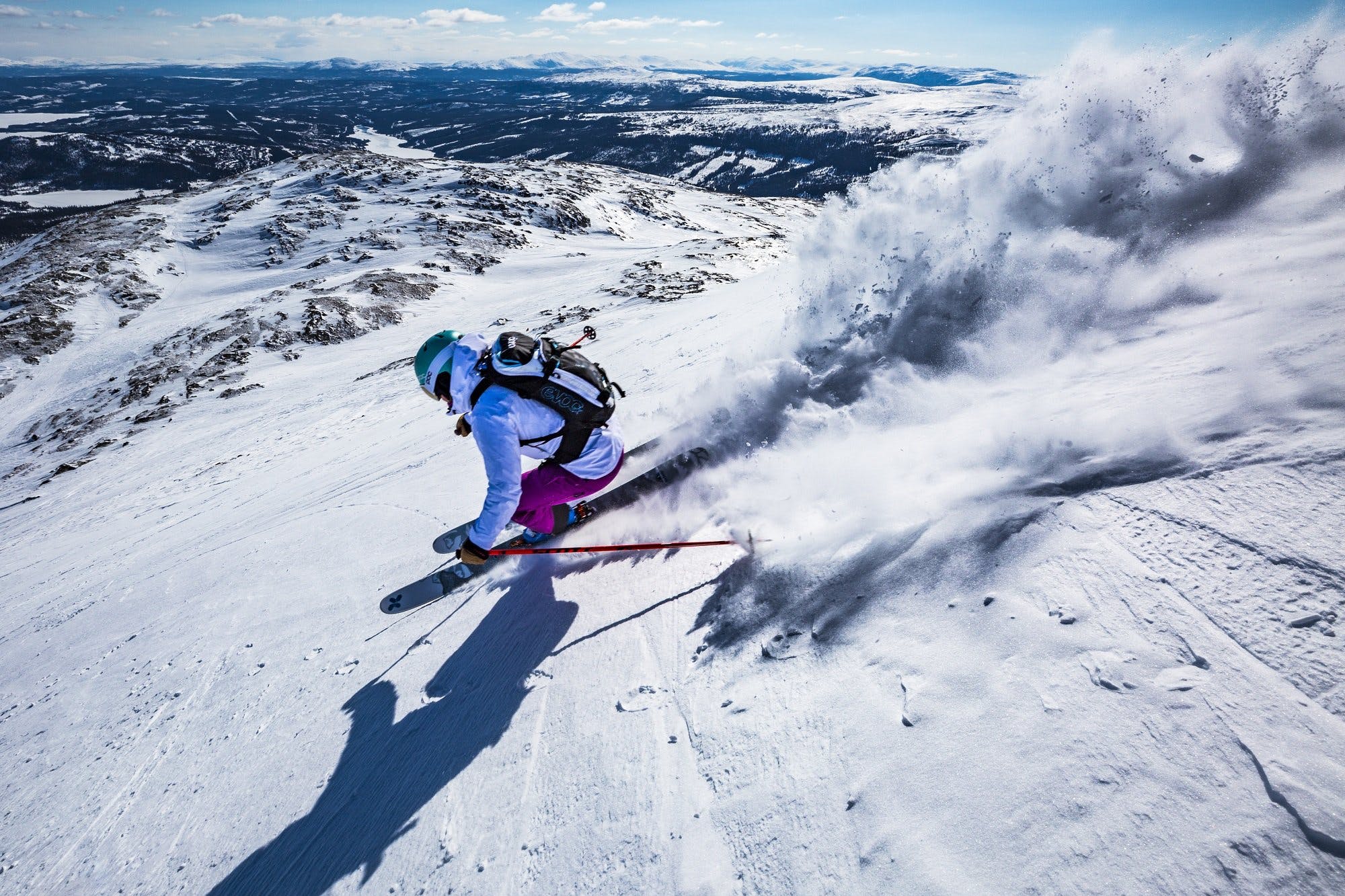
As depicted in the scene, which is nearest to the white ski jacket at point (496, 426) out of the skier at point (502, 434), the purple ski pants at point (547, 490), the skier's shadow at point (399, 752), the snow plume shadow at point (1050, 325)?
the skier at point (502, 434)

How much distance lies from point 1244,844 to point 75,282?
2071 inches

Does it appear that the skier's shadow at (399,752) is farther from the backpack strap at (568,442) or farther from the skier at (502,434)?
the backpack strap at (568,442)

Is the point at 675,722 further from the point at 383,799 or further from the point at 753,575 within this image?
the point at 383,799

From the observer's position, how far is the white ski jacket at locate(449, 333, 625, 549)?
3.94 meters

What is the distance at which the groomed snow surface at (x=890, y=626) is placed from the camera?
6.57 ft

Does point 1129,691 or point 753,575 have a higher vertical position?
point 1129,691

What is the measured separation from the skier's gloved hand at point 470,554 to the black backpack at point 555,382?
2.75 ft

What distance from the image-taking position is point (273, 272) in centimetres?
3931

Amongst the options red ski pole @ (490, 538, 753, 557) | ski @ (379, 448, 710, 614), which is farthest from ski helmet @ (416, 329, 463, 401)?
ski @ (379, 448, 710, 614)

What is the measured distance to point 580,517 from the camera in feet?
17.8

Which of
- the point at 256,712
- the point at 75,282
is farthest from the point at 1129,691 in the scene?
the point at 75,282

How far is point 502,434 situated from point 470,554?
101 centimetres

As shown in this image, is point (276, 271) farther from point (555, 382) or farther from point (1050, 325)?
point (1050, 325)

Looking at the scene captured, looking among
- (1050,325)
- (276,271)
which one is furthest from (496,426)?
(276,271)
